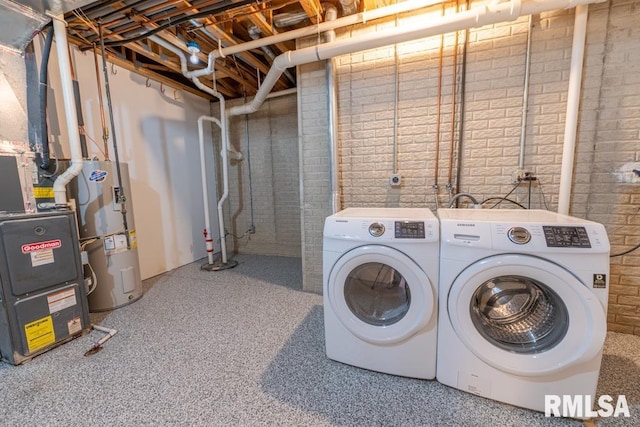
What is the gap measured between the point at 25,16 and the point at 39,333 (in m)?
2.15

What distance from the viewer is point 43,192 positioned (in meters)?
1.92

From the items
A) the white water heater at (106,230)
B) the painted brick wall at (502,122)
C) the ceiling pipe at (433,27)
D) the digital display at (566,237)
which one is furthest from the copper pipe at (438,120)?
the white water heater at (106,230)

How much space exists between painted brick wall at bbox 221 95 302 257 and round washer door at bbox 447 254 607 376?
2830 mm

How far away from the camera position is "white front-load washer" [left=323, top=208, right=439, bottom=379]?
4.36ft

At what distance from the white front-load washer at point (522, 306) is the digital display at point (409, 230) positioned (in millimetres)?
107

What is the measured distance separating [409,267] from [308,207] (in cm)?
149

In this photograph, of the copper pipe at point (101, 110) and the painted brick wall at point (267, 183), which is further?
the painted brick wall at point (267, 183)

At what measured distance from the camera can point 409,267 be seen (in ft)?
4.35

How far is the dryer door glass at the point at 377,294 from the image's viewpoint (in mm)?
1470

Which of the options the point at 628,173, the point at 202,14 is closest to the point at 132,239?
the point at 202,14

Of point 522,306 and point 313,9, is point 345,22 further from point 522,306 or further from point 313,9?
point 522,306

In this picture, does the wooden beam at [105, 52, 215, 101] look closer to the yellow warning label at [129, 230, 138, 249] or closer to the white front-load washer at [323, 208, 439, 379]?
the yellow warning label at [129, 230, 138, 249]

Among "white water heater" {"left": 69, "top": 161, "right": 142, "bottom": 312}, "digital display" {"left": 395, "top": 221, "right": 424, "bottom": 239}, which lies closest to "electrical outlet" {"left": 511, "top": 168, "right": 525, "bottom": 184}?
"digital display" {"left": 395, "top": 221, "right": 424, "bottom": 239}

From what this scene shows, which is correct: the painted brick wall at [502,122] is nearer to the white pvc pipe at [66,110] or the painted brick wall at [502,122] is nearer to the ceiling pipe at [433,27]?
the ceiling pipe at [433,27]
